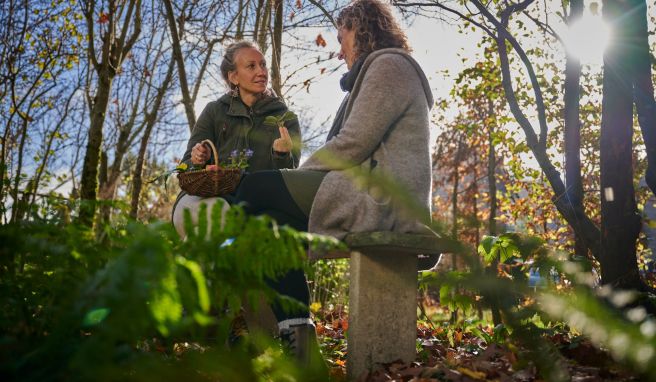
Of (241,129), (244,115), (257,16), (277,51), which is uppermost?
(257,16)

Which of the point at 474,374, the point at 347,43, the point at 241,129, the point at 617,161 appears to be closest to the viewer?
the point at 474,374

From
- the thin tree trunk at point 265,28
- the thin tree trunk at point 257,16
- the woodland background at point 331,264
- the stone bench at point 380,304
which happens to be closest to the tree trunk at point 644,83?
the woodland background at point 331,264

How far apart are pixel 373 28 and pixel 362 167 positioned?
3.33ft

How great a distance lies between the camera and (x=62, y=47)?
11.6 metres

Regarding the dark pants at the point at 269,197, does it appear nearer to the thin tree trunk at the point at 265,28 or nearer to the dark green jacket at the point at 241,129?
the dark green jacket at the point at 241,129

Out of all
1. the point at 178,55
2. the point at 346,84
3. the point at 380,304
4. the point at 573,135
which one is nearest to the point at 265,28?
the point at 178,55

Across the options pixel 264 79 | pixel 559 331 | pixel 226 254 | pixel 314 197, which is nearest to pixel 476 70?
pixel 264 79

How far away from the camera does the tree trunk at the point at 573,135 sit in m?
4.62

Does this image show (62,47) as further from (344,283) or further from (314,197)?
(314,197)

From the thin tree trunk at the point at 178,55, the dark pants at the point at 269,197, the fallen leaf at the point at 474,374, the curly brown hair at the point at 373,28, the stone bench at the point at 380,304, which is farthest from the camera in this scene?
the thin tree trunk at the point at 178,55

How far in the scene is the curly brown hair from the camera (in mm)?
3191

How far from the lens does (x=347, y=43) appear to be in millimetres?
3271

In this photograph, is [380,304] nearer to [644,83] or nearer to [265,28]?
[644,83]

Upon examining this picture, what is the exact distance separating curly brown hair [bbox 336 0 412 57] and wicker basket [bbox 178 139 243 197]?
0.97m
